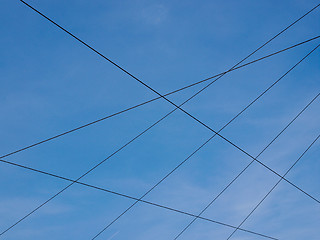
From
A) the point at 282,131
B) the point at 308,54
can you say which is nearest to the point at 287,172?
the point at 282,131

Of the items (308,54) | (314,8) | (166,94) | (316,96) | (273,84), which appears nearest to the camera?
(166,94)

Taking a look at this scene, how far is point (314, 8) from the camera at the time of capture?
6.55 meters

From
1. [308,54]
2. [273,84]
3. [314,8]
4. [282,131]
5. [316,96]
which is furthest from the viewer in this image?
[282,131]

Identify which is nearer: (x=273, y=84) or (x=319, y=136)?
(x=273, y=84)

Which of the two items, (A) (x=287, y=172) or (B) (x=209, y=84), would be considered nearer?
(B) (x=209, y=84)

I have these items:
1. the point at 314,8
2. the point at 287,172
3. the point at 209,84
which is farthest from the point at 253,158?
the point at 314,8

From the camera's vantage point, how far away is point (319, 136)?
29.4ft

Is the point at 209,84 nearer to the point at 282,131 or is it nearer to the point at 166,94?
the point at 166,94

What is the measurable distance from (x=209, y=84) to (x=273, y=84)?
69.3 inches

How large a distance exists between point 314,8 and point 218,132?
10.4ft

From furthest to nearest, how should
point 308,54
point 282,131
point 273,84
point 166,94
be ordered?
point 282,131
point 273,84
point 308,54
point 166,94

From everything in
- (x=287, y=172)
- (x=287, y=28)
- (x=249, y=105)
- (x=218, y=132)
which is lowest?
(x=287, y=172)

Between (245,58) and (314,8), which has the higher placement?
(314,8)

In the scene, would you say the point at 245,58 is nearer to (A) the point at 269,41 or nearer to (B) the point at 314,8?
(A) the point at 269,41
